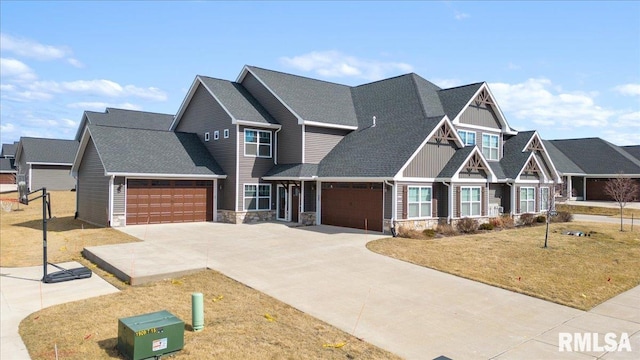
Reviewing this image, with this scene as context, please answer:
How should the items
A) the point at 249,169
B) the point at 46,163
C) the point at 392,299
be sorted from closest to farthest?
the point at 392,299
the point at 249,169
the point at 46,163

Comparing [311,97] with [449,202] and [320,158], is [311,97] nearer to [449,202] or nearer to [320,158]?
[320,158]

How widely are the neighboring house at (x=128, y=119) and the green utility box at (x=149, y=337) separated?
147ft

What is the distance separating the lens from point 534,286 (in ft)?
38.4

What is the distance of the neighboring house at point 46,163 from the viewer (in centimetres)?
4581

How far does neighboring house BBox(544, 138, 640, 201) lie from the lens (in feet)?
143

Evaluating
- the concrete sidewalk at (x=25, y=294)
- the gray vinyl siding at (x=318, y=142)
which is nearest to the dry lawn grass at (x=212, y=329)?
the concrete sidewalk at (x=25, y=294)

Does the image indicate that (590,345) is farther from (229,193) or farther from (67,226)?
(67,226)

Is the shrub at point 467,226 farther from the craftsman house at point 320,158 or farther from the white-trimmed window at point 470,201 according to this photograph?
the white-trimmed window at point 470,201

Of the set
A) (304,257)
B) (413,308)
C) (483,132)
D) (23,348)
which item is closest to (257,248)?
(304,257)

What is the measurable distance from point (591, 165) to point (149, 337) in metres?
51.0

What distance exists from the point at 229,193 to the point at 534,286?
18224mm

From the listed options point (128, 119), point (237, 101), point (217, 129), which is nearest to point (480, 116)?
point (237, 101)

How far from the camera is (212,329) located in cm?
817

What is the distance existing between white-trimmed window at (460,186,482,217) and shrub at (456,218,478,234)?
100 centimetres
